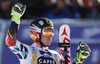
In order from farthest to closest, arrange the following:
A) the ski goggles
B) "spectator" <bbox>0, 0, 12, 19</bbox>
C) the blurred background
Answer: "spectator" <bbox>0, 0, 12, 19</bbox> → the blurred background → the ski goggles

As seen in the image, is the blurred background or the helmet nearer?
the helmet

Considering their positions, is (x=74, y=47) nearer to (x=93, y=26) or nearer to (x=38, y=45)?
(x=93, y=26)

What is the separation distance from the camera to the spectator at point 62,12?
9.73 meters

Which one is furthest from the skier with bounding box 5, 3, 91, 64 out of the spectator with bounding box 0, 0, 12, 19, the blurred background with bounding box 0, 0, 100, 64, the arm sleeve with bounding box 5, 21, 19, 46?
the spectator with bounding box 0, 0, 12, 19

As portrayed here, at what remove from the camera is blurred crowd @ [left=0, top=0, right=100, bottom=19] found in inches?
384

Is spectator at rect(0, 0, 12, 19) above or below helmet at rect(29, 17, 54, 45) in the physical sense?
above

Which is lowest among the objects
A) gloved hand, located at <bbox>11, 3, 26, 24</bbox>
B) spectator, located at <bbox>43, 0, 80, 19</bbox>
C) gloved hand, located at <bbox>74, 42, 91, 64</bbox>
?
gloved hand, located at <bbox>74, 42, 91, 64</bbox>

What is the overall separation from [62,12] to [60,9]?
108mm

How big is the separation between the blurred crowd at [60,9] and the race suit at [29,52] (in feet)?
13.1

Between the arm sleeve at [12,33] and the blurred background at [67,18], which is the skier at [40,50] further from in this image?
the blurred background at [67,18]

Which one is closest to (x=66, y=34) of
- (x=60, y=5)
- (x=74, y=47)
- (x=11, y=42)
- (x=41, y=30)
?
(x=41, y=30)

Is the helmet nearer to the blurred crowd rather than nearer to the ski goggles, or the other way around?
the ski goggles

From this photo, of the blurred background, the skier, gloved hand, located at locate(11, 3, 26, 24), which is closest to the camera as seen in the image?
gloved hand, located at locate(11, 3, 26, 24)

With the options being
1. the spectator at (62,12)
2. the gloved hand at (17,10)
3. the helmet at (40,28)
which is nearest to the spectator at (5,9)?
the spectator at (62,12)
